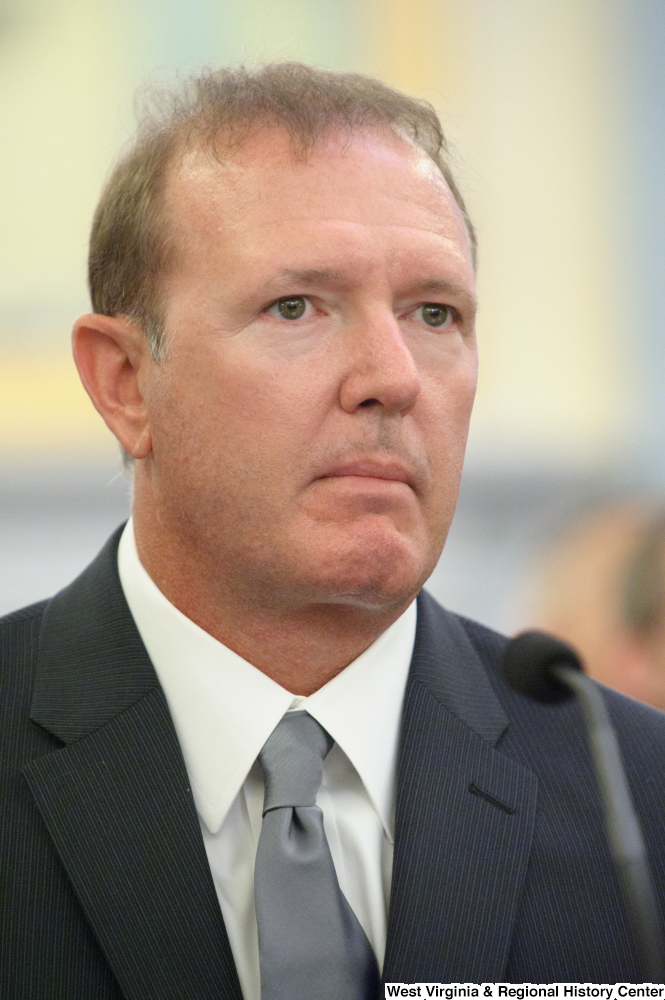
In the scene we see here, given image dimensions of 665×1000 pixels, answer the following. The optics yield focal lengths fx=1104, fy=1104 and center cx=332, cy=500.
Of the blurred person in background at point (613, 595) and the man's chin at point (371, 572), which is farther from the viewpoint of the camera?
the blurred person in background at point (613, 595)

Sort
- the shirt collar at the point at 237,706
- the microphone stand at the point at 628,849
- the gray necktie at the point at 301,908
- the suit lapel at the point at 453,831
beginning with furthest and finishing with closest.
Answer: the shirt collar at the point at 237,706
the suit lapel at the point at 453,831
the gray necktie at the point at 301,908
the microphone stand at the point at 628,849

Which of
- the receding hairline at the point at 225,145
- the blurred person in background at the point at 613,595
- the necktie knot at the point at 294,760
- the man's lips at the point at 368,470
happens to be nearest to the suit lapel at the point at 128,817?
the necktie knot at the point at 294,760

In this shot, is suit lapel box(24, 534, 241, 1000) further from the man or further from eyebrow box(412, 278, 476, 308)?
eyebrow box(412, 278, 476, 308)

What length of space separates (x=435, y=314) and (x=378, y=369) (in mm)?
282

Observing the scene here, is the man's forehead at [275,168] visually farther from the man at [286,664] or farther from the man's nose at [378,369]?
the man's nose at [378,369]

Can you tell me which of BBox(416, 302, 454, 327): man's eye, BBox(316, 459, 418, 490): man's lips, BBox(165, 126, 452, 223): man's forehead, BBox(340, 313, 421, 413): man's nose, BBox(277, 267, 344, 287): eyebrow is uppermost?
BBox(165, 126, 452, 223): man's forehead

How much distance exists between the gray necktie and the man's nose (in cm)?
65

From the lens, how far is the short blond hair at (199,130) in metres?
2.12

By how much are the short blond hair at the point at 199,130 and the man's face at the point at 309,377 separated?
0.05 m

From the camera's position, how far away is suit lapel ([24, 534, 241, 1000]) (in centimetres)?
176

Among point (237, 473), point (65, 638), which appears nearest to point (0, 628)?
point (65, 638)

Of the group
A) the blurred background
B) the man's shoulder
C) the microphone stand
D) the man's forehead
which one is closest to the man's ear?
the man's forehead

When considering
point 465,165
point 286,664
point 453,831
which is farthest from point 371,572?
point 465,165

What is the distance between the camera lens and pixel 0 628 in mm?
2240
